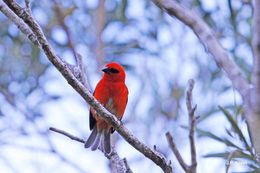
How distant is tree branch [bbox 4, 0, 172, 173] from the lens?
2.43 meters

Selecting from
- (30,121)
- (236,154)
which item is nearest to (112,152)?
(236,154)

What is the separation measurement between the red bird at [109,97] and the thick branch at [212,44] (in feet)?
6.21

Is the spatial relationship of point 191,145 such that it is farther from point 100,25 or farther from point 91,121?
point 100,25

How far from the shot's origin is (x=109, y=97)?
4.90 m

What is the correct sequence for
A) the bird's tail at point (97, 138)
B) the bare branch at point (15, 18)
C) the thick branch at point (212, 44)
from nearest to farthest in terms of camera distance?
the thick branch at point (212, 44)
the bare branch at point (15, 18)
the bird's tail at point (97, 138)

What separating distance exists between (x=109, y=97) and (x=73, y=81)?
7.76 ft

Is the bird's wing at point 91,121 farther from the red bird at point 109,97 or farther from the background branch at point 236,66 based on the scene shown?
the background branch at point 236,66

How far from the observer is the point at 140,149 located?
2.60 metres

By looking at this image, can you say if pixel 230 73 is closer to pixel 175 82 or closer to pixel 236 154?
pixel 236 154

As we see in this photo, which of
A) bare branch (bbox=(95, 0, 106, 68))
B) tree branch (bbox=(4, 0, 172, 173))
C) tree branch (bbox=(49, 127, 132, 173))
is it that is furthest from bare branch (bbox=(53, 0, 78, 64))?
tree branch (bbox=(4, 0, 172, 173))

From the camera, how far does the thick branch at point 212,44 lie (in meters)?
2.11

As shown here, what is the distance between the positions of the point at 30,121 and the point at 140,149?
4437 millimetres

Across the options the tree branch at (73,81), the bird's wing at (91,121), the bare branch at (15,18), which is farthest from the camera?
the bird's wing at (91,121)

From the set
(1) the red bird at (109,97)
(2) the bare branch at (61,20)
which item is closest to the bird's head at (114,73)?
(1) the red bird at (109,97)
